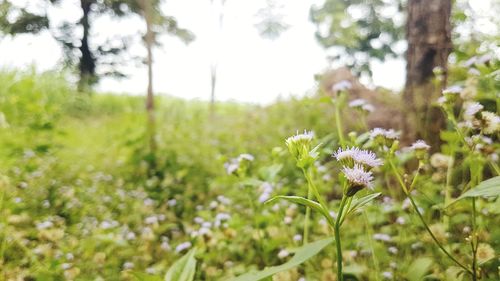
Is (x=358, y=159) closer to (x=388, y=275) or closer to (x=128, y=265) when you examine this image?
(x=388, y=275)

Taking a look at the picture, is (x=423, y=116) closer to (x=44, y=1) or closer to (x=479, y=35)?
A: (x=479, y=35)

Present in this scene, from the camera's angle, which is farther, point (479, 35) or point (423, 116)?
point (479, 35)

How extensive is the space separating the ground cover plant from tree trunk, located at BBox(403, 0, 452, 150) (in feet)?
0.44

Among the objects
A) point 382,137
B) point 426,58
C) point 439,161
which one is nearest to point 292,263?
point 382,137

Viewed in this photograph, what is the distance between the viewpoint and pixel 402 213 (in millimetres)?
2018

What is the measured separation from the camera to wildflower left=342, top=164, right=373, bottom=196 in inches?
32.9

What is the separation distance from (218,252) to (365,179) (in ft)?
4.49

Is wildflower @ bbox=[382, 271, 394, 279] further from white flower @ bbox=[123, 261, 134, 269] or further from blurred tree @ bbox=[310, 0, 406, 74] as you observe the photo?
blurred tree @ bbox=[310, 0, 406, 74]

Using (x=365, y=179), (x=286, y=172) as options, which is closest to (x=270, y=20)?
(x=286, y=172)

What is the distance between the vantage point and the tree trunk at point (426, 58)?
273 centimetres

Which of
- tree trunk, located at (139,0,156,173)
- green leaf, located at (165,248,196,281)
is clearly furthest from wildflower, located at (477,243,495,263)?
tree trunk, located at (139,0,156,173)

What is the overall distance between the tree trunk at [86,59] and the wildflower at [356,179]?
30.2 feet

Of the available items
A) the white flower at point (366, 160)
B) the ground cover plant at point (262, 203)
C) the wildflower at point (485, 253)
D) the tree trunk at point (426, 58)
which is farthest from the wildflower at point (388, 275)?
the tree trunk at point (426, 58)

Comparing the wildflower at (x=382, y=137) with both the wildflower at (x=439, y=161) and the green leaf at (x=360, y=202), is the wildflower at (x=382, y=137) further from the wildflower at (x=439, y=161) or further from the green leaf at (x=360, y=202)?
the wildflower at (x=439, y=161)
